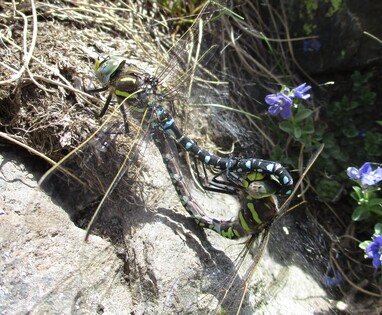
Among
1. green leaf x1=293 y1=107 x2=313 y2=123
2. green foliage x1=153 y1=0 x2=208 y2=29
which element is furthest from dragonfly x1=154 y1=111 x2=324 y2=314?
green foliage x1=153 y1=0 x2=208 y2=29

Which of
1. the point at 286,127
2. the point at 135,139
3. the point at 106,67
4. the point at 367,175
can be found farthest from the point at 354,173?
the point at 106,67

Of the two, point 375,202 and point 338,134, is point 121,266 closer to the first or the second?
point 375,202

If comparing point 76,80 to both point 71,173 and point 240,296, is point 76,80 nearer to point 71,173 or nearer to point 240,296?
point 71,173

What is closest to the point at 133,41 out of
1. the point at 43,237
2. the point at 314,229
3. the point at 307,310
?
the point at 43,237

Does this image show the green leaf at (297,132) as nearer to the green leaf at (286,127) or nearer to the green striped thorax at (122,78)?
the green leaf at (286,127)

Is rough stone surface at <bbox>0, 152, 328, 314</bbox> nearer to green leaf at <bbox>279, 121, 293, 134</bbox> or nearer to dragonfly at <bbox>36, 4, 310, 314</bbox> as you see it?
dragonfly at <bbox>36, 4, 310, 314</bbox>

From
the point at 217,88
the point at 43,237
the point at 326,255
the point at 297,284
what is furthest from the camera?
the point at 217,88
